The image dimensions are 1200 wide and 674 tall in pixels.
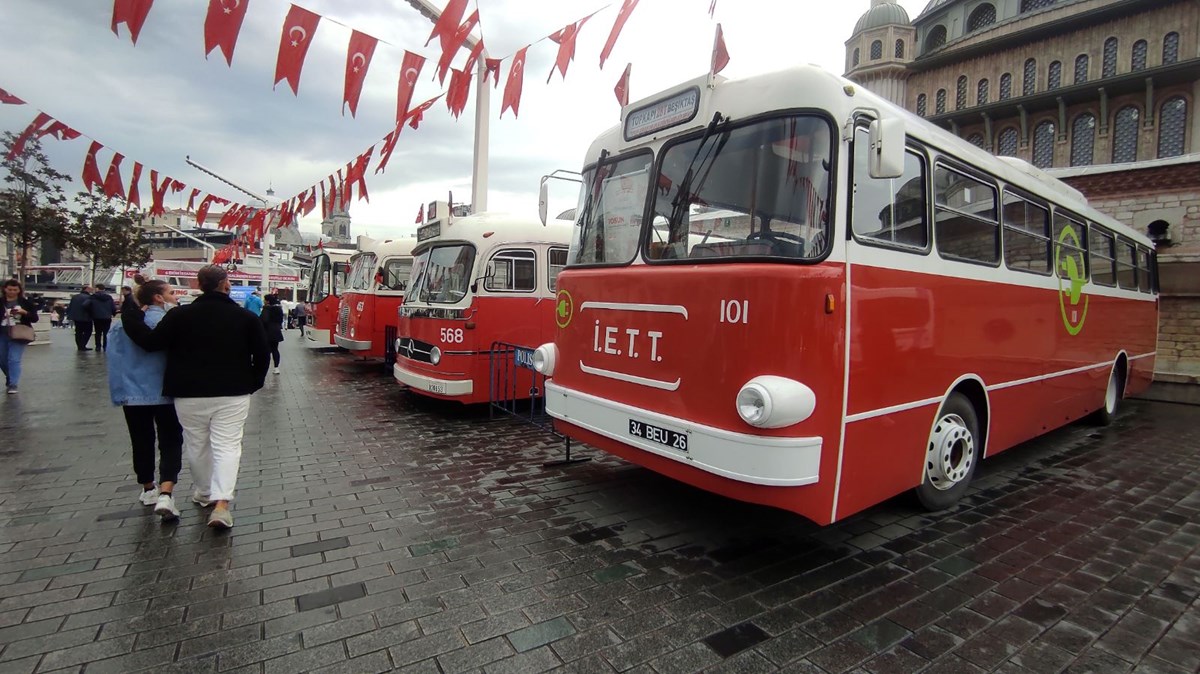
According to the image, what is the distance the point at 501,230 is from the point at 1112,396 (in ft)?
28.6

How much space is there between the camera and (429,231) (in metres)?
8.93

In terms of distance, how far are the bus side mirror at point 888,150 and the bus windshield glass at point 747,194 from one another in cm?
25

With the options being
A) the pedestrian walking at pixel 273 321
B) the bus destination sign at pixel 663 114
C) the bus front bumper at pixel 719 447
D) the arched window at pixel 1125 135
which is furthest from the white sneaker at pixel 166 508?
the arched window at pixel 1125 135

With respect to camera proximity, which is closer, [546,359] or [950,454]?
[950,454]

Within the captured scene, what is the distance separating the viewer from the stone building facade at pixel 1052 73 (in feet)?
96.4

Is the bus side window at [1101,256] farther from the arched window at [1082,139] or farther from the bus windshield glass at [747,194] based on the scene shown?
the arched window at [1082,139]

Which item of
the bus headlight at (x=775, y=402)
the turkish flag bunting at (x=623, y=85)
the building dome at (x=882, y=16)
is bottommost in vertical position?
the bus headlight at (x=775, y=402)

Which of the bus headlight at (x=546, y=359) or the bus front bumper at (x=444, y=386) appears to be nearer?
the bus headlight at (x=546, y=359)

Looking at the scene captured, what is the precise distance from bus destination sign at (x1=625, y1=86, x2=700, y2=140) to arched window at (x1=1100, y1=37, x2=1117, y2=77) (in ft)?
128

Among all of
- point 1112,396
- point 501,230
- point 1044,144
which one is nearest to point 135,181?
point 501,230

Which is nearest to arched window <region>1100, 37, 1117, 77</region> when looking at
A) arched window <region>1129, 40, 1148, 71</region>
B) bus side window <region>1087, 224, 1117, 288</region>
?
arched window <region>1129, 40, 1148, 71</region>

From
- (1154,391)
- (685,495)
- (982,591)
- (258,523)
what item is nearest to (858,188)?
(982,591)

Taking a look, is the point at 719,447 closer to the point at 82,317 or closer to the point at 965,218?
the point at 965,218

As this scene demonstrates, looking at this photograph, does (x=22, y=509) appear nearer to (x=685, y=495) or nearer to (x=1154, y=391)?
(x=685, y=495)
